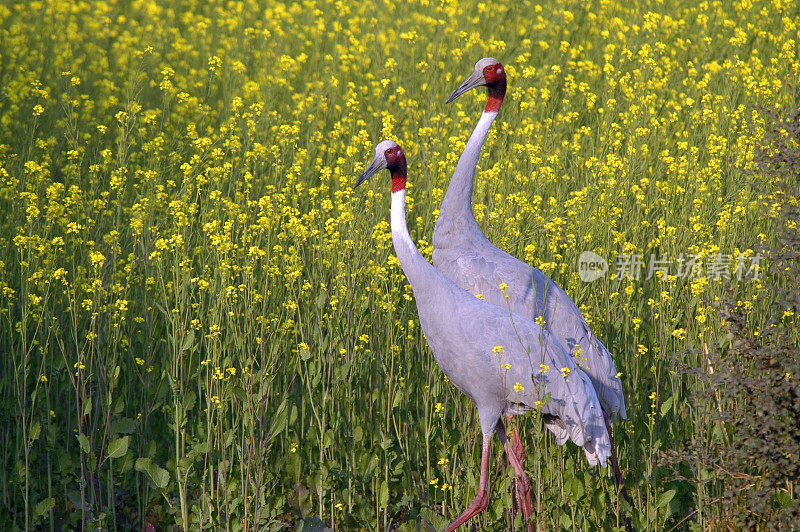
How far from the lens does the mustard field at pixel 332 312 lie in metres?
3.58

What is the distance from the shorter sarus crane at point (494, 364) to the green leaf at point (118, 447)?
49.0 inches

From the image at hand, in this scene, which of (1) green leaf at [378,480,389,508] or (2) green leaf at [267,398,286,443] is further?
(1) green leaf at [378,480,389,508]

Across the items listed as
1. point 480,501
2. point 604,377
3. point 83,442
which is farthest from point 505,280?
point 83,442

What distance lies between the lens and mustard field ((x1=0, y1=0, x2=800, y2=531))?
11.8 ft

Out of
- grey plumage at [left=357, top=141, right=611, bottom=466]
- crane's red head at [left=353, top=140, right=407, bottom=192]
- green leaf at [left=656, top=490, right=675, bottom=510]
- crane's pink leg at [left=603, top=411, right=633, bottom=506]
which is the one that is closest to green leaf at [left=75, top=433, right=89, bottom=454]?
grey plumage at [left=357, top=141, right=611, bottom=466]

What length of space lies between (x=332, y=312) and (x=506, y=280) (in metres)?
0.84

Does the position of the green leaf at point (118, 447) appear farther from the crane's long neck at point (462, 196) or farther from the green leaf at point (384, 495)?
the crane's long neck at point (462, 196)

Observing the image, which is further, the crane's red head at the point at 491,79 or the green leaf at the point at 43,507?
the crane's red head at the point at 491,79

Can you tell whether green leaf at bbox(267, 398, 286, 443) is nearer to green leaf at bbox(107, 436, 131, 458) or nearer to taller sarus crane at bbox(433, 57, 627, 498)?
green leaf at bbox(107, 436, 131, 458)

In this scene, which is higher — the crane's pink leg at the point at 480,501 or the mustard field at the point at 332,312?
the mustard field at the point at 332,312

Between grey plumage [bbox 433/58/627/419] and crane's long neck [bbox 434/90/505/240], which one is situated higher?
crane's long neck [bbox 434/90/505/240]

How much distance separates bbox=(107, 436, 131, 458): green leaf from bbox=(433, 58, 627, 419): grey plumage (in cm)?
168

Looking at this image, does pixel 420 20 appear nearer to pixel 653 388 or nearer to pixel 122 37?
pixel 122 37

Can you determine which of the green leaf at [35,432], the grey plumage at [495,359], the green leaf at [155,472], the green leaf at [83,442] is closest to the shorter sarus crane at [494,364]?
the grey plumage at [495,359]
